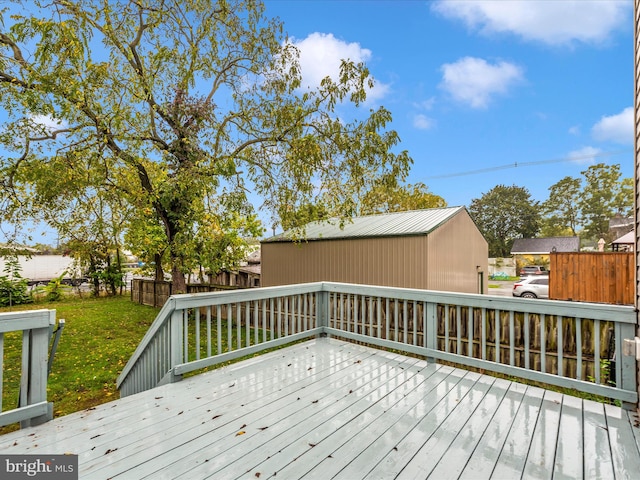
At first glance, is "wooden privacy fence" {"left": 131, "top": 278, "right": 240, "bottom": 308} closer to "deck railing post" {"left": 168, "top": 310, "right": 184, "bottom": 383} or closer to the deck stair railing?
"deck railing post" {"left": 168, "top": 310, "right": 184, "bottom": 383}

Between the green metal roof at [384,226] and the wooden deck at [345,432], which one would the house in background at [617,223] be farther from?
the wooden deck at [345,432]

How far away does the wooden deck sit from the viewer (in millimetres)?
1644

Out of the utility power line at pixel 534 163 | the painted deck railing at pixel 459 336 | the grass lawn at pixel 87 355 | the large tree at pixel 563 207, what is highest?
the utility power line at pixel 534 163

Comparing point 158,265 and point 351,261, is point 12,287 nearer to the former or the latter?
point 158,265

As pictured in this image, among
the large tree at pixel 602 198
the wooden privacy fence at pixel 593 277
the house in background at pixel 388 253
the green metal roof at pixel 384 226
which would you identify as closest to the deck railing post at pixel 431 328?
the house in background at pixel 388 253

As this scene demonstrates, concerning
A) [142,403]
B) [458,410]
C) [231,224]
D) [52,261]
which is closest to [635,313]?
[458,410]

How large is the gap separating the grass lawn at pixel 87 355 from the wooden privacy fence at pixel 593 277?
10.9 m

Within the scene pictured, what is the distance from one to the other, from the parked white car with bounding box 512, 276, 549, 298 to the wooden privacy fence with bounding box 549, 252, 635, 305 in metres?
3.27

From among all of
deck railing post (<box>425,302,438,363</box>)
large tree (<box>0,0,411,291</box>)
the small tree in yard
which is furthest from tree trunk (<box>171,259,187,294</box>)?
the small tree in yard

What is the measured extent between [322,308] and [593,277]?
867cm

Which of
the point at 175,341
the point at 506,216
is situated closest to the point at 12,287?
the point at 175,341

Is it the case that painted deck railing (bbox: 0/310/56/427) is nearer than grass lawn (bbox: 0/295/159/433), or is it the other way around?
painted deck railing (bbox: 0/310/56/427)

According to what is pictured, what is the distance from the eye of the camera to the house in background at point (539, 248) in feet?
82.8

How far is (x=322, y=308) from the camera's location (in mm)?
4266
